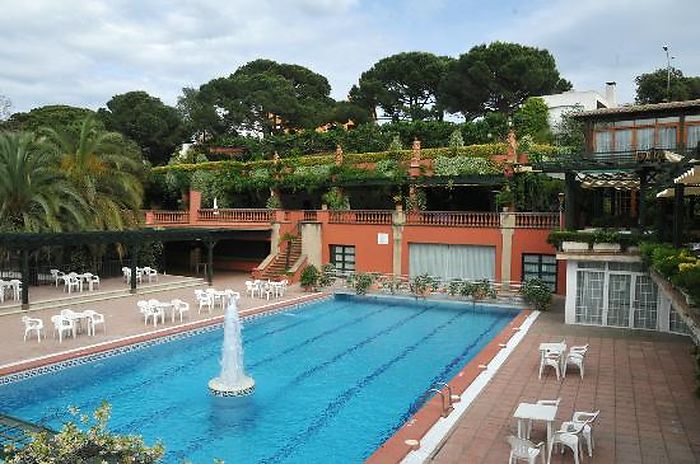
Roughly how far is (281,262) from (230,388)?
16.7 m

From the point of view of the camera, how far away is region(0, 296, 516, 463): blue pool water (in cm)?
968

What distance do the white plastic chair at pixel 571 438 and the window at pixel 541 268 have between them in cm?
1664

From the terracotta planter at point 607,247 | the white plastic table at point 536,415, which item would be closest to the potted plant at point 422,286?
the terracotta planter at point 607,247

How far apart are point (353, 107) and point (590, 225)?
84.0ft

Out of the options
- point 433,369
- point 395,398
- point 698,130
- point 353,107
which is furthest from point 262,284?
point 353,107

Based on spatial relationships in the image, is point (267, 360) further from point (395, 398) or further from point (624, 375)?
point (624, 375)

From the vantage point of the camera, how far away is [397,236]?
90.2 ft

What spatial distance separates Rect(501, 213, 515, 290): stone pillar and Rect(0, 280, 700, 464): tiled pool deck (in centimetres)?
676

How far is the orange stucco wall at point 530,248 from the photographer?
944 inches

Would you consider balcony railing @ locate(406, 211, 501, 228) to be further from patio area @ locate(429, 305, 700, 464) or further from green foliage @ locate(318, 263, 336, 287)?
patio area @ locate(429, 305, 700, 464)

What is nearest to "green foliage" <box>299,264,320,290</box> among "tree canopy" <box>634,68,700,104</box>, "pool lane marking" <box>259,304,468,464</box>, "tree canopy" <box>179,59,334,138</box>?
"pool lane marking" <box>259,304,468,464</box>

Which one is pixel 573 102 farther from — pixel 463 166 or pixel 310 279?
pixel 310 279

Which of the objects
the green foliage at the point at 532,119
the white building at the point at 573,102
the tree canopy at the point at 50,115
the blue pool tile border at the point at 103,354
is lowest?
the blue pool tile border at the point at 103,354

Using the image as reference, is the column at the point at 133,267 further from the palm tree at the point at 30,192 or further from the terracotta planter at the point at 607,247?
the terracotta planter at the point at 607,247
